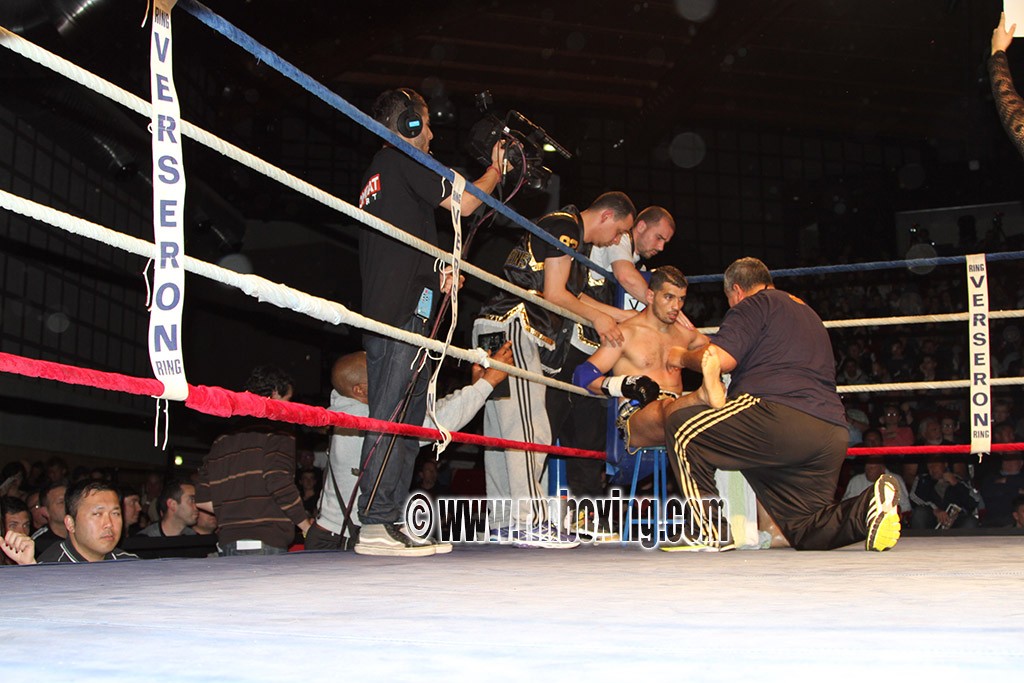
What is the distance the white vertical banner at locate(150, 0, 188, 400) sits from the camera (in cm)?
159

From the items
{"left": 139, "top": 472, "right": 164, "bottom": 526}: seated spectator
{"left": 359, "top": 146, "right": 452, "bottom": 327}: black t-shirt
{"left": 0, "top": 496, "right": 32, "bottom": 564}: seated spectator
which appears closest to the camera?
{"left": 359, "top": 146, "right": 452, "bottom": 327}: black t-shirt

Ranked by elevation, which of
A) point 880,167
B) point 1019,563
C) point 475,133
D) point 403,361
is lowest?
point 1019,563

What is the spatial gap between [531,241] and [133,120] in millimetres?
4090

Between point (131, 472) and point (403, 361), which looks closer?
point (403, 361)

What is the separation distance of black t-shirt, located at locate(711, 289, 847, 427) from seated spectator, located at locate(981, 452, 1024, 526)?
334cm

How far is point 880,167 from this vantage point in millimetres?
11484

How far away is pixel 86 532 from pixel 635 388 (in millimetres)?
1847

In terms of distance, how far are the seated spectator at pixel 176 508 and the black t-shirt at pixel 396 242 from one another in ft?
6.99

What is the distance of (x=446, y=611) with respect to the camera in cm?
123

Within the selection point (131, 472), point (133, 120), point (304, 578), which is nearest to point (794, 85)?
point (133, 120)

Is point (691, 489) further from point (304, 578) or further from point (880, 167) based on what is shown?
point (880, 167)

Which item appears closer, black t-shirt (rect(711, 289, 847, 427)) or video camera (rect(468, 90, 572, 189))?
black t-shirt (rect(711, 289, 847, 427))

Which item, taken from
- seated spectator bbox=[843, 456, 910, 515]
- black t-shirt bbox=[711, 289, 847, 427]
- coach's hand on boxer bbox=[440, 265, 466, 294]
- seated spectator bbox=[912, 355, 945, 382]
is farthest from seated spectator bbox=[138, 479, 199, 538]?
seated spectator bbox=[912, 355, 945, 382]

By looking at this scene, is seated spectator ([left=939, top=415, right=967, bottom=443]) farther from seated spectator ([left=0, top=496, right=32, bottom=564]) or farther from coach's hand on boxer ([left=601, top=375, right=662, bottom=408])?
seated spectator ([left=0, top=496, right=32, bottom=564])
